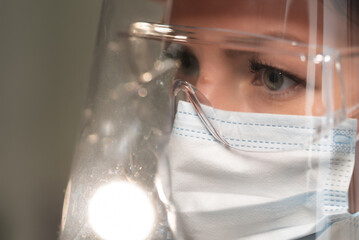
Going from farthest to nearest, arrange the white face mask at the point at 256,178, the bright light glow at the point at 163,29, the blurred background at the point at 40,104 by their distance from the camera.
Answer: the blurred background at the point at 40,104
the bright light glow at the point at 163,29
the white face mask at the point at 256,178

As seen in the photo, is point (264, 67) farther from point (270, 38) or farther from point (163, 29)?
point (163, 29)

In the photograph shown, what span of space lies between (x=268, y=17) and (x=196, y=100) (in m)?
0.12

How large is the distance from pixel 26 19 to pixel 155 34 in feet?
1.84

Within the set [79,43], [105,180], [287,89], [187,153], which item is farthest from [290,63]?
[79,43]

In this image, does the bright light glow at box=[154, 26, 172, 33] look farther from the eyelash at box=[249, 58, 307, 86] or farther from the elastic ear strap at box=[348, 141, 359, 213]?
the elastic ear strap at box=[348, 141, 359, 213]

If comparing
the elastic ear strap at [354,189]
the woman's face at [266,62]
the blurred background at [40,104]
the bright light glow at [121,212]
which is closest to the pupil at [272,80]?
the woman's face at [266,62]

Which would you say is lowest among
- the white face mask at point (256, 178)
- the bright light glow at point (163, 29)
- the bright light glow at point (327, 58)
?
the white face mask at point (256, 178)

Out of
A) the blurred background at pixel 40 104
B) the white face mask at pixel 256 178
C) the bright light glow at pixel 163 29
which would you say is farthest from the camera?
the blurred background at pixel 40 104

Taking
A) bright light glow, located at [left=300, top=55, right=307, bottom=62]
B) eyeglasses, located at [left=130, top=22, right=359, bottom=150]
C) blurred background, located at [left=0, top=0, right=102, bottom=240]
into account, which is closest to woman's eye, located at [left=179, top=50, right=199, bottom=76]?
eyeglasses, located at [left=130, top=22, right=359, bottom=150]

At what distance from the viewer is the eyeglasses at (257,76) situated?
45 cm

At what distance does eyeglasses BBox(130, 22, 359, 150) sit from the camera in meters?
0.45

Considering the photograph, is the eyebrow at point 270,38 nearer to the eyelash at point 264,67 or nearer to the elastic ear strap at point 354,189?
the eyelash at point 264,67

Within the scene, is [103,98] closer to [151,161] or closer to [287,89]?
[151,161]

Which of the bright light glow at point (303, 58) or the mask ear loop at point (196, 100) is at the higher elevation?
the bright light glow at point (303, 58)
